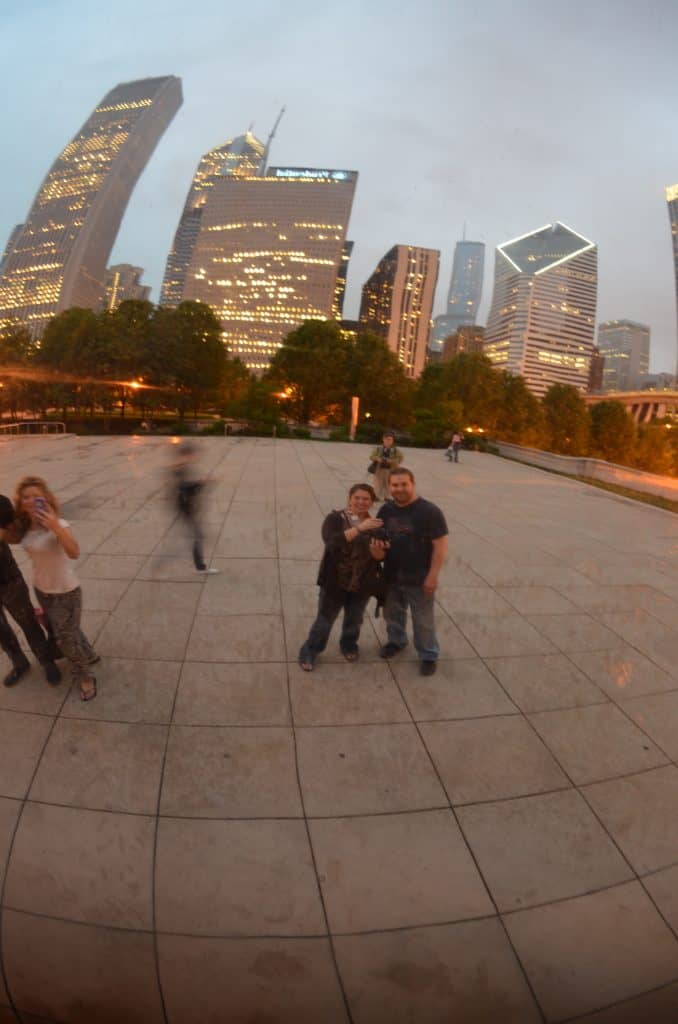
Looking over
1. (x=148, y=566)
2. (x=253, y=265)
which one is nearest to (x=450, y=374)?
(x=148, y=566)

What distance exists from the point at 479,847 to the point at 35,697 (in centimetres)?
324

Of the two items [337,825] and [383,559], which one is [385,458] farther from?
[337,825]

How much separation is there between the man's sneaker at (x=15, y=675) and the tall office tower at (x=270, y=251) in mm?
134891

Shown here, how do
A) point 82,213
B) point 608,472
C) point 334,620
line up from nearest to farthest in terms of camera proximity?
point 334,620
point 608,472
point 82,213

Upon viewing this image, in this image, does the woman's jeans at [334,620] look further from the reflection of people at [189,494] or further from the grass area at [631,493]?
the grass area at [631,493]

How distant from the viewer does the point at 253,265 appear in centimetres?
12950

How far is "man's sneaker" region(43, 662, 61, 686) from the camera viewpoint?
3561 millimetres

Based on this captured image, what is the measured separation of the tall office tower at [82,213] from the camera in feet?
466

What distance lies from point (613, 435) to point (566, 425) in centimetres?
492

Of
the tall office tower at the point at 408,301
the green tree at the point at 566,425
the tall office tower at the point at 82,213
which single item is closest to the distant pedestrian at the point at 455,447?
the green tree at the point at 566,425

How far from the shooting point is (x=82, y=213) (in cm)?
15088

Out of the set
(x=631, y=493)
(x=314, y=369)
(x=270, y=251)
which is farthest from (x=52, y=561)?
(x=270, y=251)

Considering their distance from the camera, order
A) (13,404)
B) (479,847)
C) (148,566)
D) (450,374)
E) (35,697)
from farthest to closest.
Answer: (450,374)
(13,404)
(148,566)
(35,697)
(479,847)

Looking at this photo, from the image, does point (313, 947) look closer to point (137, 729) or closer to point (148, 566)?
point (137, 729)
